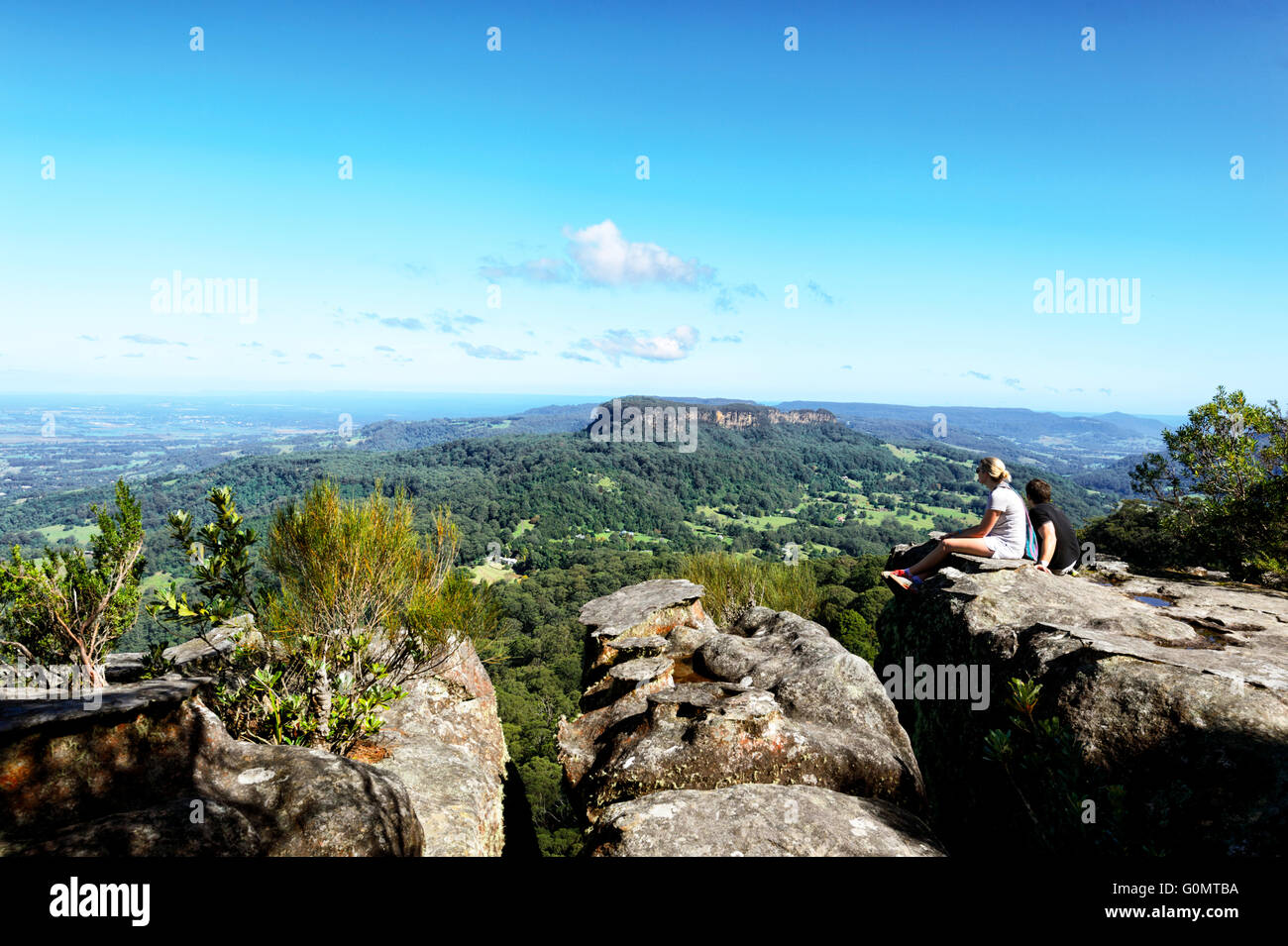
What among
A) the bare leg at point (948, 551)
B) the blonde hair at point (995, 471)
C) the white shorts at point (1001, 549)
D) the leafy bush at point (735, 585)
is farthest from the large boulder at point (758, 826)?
the leafy bush at point (735, 585)

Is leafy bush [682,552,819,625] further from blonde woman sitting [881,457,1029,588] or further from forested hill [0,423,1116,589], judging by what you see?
forested hill [0,423,1116,589]

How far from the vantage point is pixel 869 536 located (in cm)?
15250

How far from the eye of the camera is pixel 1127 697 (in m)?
5.13

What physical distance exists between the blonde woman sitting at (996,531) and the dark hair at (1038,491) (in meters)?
0.41

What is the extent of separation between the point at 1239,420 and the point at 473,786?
1724cm

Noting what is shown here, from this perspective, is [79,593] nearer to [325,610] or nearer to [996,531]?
[325,610]

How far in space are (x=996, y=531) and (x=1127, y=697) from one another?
16.3 feet

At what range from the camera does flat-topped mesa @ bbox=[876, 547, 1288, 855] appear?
424cm

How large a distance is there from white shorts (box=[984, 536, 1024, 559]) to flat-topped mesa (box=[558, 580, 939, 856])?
304cm

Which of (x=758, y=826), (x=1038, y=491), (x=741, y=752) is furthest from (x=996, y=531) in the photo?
(x=758, y=826)

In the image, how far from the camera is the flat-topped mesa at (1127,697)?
13.9ft

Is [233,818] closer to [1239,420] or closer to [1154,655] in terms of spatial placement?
[1154,655]

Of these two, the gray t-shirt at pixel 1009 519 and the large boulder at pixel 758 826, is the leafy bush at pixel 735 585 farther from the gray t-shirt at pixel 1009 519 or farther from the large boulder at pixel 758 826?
the large boulder at pixel 758 826

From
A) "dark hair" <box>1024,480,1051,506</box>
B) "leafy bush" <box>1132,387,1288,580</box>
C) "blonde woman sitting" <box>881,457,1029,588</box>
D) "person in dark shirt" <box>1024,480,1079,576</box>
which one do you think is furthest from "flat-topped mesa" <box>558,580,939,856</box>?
"leafy bush" <box>1132,387,1288,580</box>
